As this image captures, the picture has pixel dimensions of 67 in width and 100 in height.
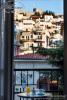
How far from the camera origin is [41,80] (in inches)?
122

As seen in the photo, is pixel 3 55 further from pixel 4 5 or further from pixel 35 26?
pixel 4 5

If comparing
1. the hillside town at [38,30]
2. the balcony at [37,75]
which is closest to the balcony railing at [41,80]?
the balcony at [37,75]

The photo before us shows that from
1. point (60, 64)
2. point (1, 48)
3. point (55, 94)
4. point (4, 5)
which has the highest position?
point (4, 5)

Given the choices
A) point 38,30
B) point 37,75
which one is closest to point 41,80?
point 37,75

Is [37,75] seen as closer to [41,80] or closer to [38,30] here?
[41,80]

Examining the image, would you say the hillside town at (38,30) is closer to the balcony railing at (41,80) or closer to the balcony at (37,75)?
the balcony at (37,75)

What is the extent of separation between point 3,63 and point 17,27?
48 cm

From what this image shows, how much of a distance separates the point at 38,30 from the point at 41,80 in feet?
2.06

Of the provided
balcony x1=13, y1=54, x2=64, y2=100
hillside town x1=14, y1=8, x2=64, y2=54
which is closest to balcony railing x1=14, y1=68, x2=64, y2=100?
balcony x1=13, y1=54, x2=64, y2=100

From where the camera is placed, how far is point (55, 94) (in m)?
3.09

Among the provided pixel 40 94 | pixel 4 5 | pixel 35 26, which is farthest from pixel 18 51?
pixel 4 5

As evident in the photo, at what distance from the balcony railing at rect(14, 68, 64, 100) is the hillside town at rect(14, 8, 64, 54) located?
0.27 meters

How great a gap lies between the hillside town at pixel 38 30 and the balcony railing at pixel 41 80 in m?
0.27

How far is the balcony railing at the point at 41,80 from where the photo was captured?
3.09 meters
